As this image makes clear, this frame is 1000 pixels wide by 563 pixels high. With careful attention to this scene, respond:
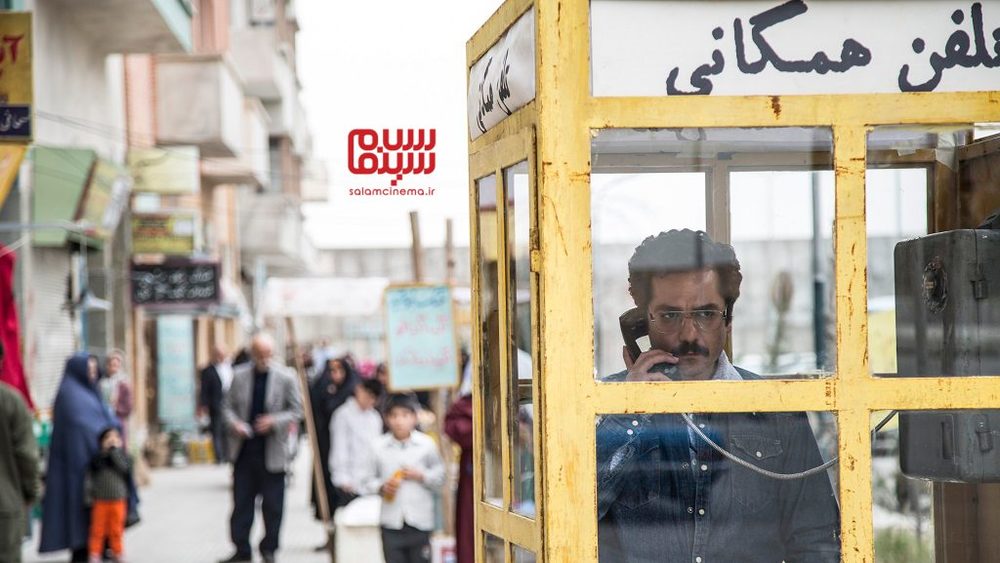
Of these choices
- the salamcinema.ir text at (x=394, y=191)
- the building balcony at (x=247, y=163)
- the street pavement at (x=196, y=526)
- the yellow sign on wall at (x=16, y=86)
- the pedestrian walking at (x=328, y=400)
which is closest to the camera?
the salamcinema.ir text at (x=394, y=191)

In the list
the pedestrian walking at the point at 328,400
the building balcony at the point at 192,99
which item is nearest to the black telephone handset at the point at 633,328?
the pedestrian walking at the point at 328,400

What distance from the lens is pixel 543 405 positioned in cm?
309

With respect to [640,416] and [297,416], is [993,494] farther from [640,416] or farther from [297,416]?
[297,416]

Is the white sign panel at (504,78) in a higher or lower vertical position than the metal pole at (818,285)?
higher

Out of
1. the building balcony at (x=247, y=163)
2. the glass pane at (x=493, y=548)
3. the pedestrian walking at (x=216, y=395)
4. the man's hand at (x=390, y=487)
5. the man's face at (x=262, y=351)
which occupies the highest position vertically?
the building balcony at (x=247, y=163)

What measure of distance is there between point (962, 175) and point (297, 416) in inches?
351

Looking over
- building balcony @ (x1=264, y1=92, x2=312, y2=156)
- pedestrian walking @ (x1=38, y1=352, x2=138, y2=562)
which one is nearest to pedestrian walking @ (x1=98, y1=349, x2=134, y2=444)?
pedestrian walking @ (x1=38, y1=352, x2=138, y2=562)

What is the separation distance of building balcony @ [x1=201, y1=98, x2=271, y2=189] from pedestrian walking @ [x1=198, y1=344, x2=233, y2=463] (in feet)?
17.0

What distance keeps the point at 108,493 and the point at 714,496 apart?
924 centimetres

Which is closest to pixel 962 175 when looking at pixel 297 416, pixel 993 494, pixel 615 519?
pixel 993 494

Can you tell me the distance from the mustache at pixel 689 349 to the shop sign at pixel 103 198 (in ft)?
39.9

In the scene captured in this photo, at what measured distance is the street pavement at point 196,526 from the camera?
1334cm

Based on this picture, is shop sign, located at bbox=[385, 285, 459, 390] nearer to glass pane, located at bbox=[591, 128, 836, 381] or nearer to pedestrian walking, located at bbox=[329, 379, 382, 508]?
pedestrian walking, located at bbox=[329, 379, 382, 508]

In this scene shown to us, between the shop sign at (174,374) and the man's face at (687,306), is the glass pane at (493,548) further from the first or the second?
the shop sign at (174,374)
